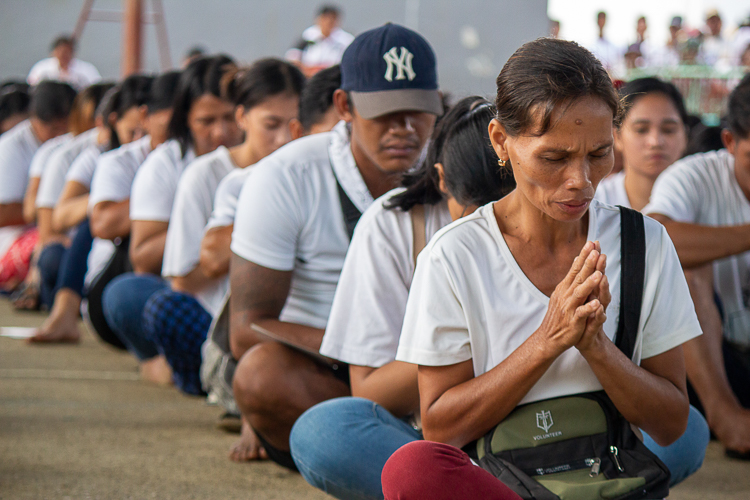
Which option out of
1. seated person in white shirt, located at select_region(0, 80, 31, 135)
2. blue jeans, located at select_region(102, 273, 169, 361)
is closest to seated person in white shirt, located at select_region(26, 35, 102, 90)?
seated person in white shirt, located at select_region(0, 80, 31, 135)

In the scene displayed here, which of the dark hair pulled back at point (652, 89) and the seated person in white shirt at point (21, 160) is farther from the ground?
the dark hair pulled back at point (652, 89)

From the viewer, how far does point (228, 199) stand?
2848 mm

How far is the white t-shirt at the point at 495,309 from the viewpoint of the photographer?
1.45 metres

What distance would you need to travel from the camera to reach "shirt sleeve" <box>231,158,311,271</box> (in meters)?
2.35

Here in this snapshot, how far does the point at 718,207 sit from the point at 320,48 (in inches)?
280

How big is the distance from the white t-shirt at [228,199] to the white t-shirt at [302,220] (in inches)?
16.1

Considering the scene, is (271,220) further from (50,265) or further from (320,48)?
(320,48)

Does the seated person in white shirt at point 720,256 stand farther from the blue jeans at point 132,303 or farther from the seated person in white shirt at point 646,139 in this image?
the blue jeans at point 132,303

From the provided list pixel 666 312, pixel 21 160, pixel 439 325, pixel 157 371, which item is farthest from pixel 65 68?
pixel 666 312

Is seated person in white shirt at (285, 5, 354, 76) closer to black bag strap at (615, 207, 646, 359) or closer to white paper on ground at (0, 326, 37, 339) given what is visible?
white paper on ground at (0, 326, 37, 339)

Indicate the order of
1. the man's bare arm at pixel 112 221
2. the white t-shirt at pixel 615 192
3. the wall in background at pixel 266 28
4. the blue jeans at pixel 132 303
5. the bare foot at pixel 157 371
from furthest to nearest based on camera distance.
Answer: the wall in background at pixel 266 28 → the man's bare arm at pixel 112 221 → the bare foot at pixel 157 371 → the blue jeans at pixel 132 303 → the white t-shirt at pixel 615 192

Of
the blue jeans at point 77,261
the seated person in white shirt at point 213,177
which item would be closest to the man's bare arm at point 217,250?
the seated person in white shirt at point 213,177

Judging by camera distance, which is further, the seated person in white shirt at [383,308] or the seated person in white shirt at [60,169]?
the seated person in white shirt at [60,169]

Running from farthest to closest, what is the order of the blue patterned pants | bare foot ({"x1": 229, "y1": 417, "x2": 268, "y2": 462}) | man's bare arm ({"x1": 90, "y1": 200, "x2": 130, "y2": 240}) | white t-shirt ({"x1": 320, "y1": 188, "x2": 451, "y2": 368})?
man's bare arm ({"x1": 90, "y1": 200, "x2": 130, "y2": 240})
the blue patterned pants
bare foot ({"x1": 229, "y1": 417, "x2": 268, "y2": 462})
white t-shirt ({"x1": 320, "y1": 188, "x2": 451, "y2": 368})
